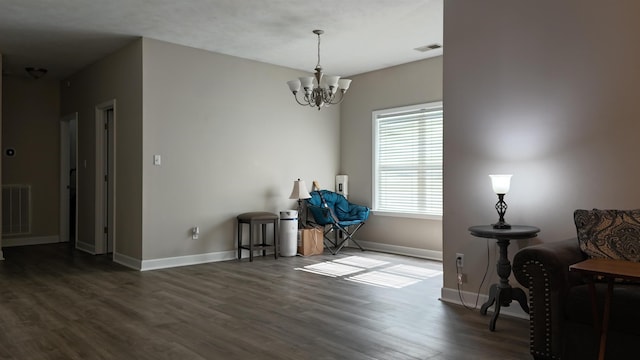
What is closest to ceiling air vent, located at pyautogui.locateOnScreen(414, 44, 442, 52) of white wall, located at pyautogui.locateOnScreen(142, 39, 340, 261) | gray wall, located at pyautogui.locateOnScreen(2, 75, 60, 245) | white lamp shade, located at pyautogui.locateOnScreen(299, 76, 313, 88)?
white lamp shade, located at pyautogui.locateOnScreen(299, 76, 313, 88)

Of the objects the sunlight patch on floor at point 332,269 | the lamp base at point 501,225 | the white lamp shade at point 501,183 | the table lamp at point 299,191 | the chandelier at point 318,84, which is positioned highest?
the chandelier at point 318,84

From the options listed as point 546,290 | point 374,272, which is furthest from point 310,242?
point 546,290

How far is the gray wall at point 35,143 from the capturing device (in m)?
7.60

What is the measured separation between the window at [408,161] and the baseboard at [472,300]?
223cm

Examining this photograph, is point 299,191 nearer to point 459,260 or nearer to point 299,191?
point 299,191

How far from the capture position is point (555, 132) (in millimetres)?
3484

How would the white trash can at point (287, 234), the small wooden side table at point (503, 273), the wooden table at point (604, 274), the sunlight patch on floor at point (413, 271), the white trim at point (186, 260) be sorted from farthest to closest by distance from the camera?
the white trash can at point (287, 234)
the white trim at point (186, 260)
the sunlight patch on floor at point (413, 271)
the small wooden side table at point (503, 273)
the wooden table at point (604, 274)

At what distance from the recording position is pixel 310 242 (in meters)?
6.60

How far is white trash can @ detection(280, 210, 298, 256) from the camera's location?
21.1 feet

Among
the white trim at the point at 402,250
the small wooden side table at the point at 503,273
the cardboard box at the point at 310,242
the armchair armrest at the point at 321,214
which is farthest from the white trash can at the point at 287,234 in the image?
the small wooden side table at the point at 503,273

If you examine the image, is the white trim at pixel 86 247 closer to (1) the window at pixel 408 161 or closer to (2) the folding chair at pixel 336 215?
(2) the folding chair at pixel 336 215

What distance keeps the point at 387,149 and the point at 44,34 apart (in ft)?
15.0

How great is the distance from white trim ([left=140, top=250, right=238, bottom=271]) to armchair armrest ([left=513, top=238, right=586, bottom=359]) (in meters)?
4.13

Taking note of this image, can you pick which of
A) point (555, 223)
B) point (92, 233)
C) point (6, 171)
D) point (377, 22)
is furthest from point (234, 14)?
point (6, 171)
